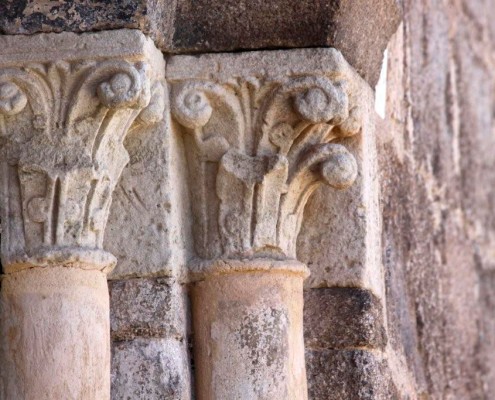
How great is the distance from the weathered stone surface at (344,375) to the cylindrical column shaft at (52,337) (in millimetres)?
581

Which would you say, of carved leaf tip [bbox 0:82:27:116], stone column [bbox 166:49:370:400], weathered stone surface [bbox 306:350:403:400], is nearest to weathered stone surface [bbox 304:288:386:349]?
weathered stone surface [bbox 306:350:403:400]

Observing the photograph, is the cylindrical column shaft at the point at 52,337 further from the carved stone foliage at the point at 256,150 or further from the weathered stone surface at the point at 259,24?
the weathered stone surface at the point at 259,24

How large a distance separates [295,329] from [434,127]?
1609mm

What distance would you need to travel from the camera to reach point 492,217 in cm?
516

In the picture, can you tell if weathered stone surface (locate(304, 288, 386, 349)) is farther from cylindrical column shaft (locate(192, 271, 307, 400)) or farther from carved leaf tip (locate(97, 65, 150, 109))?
carved leaf tip (locate(97, 65, 150, 109))

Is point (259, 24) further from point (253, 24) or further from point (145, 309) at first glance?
point (145, 309)

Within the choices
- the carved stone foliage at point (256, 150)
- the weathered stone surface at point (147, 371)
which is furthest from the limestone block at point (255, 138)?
Result: the weathered stone surface at point (147, 371)

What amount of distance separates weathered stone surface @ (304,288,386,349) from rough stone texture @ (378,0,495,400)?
1.21 ft

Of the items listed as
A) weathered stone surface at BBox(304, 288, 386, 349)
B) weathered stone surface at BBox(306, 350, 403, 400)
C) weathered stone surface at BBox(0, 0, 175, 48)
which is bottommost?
weathered stone surface at BBox(306, 350, 403, 400)

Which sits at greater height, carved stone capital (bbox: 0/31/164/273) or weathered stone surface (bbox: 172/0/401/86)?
weathered stone surface (bbox: 172/0/401/86)

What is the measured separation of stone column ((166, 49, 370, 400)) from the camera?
2633mm

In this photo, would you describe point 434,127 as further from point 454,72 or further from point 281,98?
point 281,98

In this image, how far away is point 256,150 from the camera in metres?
2.67

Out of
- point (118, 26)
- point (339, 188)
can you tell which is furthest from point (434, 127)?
point (118, 26)
